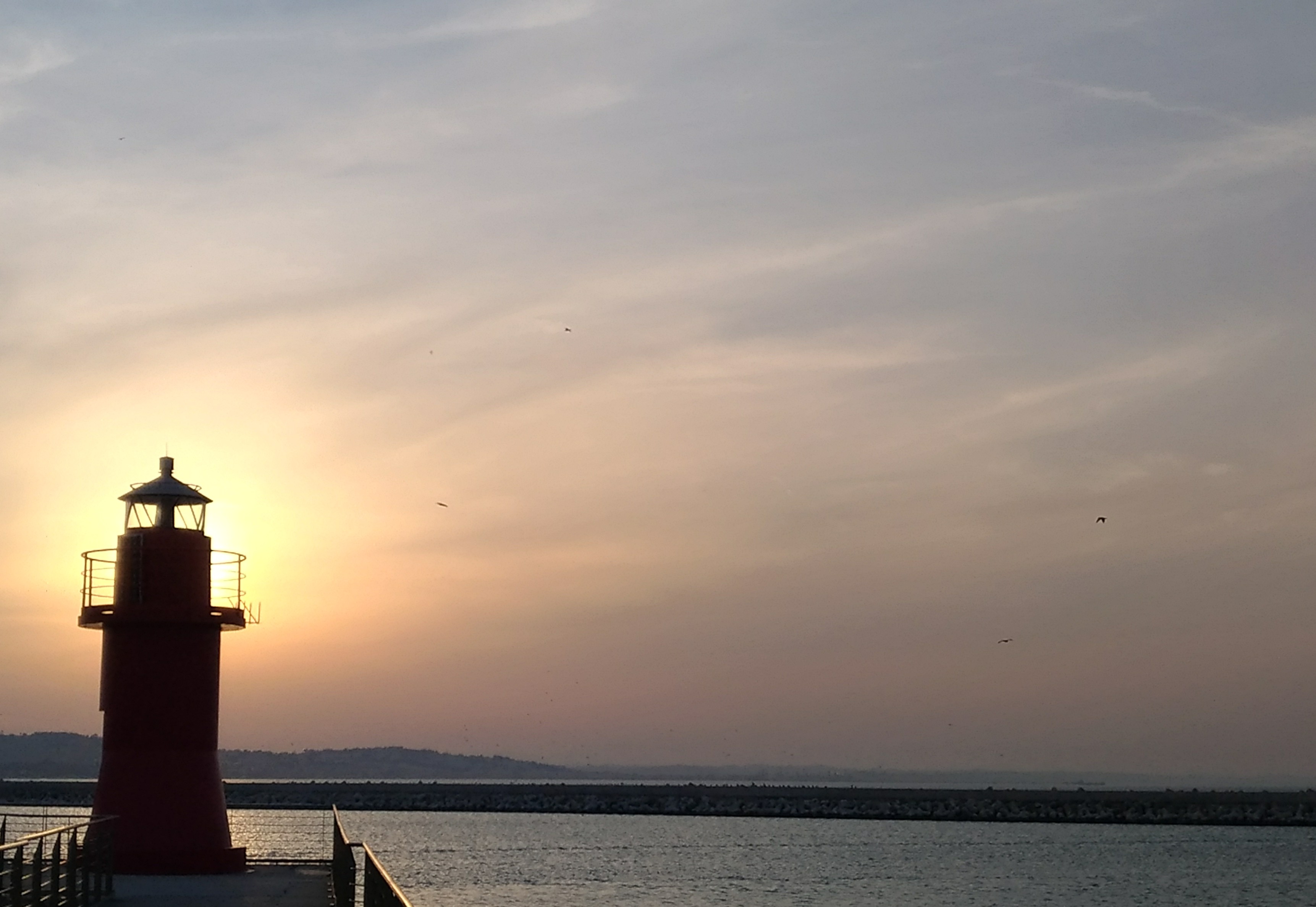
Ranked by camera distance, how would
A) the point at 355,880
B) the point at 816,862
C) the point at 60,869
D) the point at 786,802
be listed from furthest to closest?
the point at 786,802 → the point at 816,862 → the point at 355,880 → the point at 60,869

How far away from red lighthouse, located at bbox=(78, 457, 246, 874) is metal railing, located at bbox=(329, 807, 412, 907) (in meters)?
1.64

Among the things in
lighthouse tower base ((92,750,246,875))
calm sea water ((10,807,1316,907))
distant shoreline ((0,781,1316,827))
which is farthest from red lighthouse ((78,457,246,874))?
distant shoreline ((0,781,1316,827))

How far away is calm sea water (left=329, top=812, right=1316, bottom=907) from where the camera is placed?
42.7 m

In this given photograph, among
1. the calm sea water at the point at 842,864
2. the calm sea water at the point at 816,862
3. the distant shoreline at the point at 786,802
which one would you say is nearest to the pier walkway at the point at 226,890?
the calm sea water at the point at 816,862

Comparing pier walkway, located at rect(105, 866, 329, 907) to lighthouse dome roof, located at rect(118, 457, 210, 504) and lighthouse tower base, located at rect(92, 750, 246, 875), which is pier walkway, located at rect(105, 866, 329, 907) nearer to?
lighthouse tower base, located at rect(92, 750, 246, 875)

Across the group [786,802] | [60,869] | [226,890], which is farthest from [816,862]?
[60,869]

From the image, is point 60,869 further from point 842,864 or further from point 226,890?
point 842,864

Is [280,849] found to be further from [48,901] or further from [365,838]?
[48,901]

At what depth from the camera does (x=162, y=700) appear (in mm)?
16797

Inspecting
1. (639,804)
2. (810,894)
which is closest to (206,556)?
(810,894)

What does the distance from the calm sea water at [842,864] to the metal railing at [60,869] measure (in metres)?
24.6

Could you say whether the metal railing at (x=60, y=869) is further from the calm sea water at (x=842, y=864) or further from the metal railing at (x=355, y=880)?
the calm sea water at (x=842, y=864)

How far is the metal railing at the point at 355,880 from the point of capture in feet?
22.8

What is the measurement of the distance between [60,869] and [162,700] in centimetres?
396
